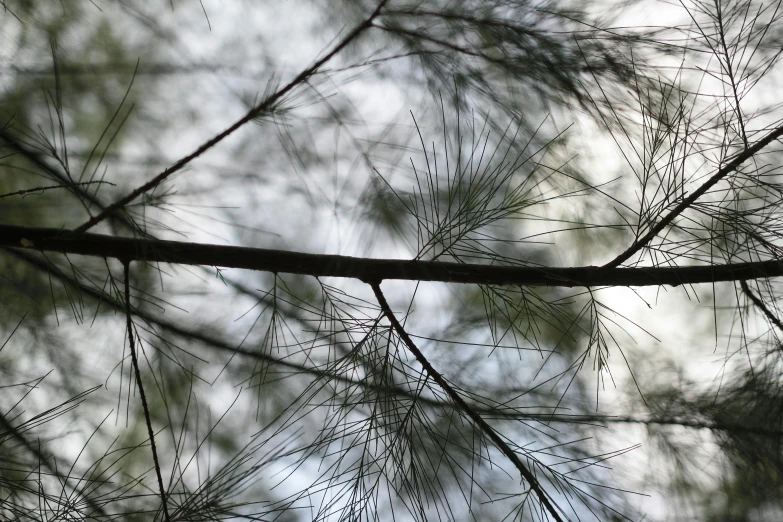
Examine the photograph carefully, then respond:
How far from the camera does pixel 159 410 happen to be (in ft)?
2.75

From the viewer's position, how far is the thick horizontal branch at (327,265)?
1.60ft

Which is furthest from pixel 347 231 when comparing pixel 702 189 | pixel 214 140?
pixel 702 189

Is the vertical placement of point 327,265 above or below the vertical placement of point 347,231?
below

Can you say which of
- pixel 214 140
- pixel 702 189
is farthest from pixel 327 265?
pixel 702 189

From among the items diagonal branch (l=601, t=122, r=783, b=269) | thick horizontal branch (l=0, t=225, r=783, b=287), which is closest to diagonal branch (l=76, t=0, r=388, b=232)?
thick horizontal branch (l=0, t=225, r=783, b=287)

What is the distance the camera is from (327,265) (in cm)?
49

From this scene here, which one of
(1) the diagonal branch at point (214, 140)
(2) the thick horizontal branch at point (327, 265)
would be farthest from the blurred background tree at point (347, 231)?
(2) the thick horizontal branch at point (327, 265)

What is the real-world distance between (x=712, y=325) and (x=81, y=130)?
0.92 m

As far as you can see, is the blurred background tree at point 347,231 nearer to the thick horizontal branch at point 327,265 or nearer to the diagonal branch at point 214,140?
the diagonal branch at point 214,140

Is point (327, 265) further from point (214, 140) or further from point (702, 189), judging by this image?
point (702, 189)

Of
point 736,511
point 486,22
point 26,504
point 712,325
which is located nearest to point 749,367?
point 712,325

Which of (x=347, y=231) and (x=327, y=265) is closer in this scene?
(x=327, y=265)

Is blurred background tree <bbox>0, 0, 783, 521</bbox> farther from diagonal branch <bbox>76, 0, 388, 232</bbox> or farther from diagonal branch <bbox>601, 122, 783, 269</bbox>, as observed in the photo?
diagonal branch <bbox>601, 122, 783, 269</bbox>

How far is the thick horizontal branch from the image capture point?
0.49 metres
